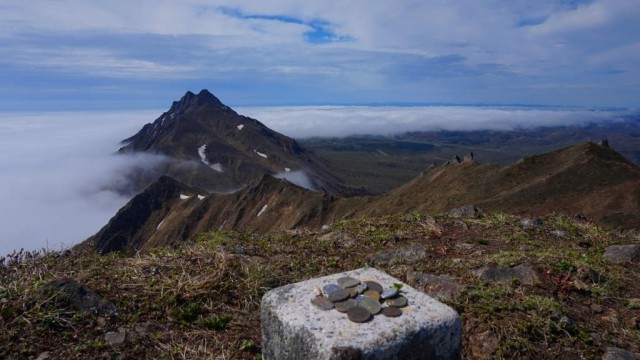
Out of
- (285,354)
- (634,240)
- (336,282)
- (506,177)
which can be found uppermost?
(336,282)

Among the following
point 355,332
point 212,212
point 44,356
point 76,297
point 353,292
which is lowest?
point 212,212

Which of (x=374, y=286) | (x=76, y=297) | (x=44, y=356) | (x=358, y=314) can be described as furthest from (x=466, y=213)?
(x=44, y=356)

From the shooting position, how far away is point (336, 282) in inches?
218

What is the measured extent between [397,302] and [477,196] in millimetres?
48113

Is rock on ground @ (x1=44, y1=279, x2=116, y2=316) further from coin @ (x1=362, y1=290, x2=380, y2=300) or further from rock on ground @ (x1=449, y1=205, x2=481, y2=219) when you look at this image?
rock on ground @ (x1=449, y1=205, x2=481, y2=219)

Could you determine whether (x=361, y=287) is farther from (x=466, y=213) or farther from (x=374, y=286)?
(x=466, y=213)

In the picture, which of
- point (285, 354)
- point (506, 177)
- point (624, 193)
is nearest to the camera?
point (285, 354)

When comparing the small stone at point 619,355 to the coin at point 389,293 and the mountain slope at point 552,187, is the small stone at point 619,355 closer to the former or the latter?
the coin at point 389,293

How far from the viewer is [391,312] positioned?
471 centimetres

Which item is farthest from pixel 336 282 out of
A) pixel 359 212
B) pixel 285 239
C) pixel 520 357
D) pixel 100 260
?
pixel 359 212

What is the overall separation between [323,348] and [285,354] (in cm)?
59

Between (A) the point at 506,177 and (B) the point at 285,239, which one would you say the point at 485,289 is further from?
(A) the point at 506,177

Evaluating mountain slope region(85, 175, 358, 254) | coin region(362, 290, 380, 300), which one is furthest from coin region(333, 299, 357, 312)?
mountain slope region(85, 175, 358, 254)

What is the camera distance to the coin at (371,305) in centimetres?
474
